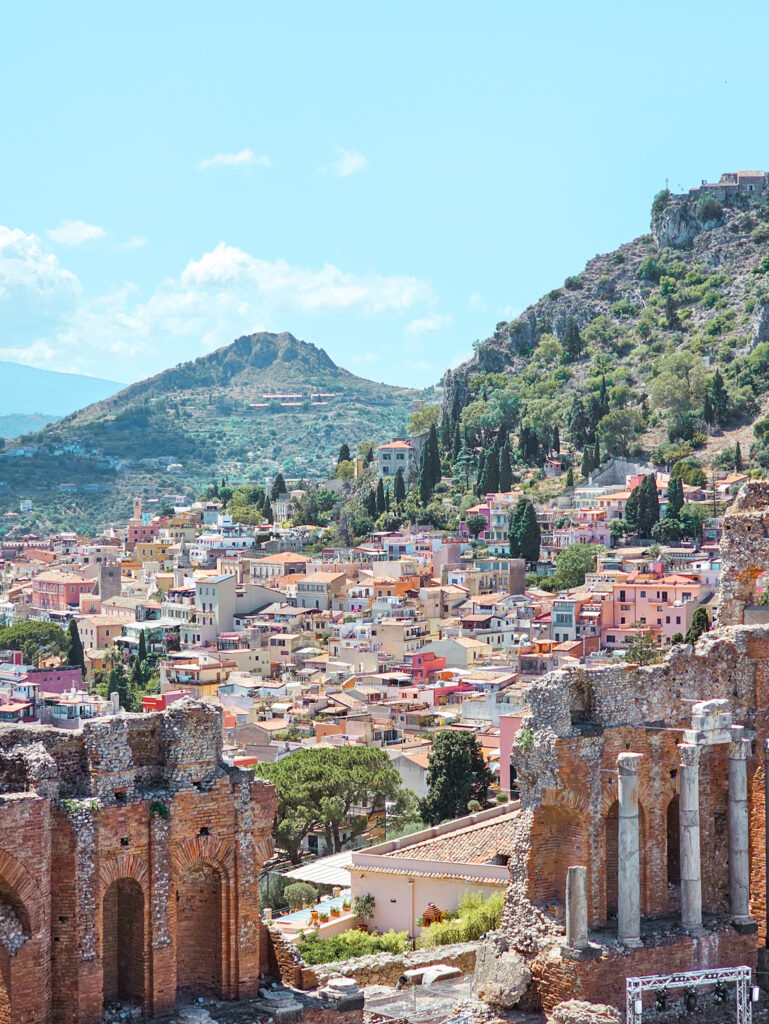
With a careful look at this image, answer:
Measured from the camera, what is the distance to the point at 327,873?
3869cm

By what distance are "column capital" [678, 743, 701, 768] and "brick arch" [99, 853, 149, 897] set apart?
8059 millimetres

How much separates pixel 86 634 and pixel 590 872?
92865 mm

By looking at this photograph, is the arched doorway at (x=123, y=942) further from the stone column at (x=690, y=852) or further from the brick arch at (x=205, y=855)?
the stone column at (x=690, y=852)

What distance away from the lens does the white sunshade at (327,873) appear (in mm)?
37344

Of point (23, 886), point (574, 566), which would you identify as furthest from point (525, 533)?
point (23, 886)

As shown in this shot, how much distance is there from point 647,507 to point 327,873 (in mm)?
70946

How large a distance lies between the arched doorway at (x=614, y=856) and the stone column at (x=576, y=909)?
5.12 feet

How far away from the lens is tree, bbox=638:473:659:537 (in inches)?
4200

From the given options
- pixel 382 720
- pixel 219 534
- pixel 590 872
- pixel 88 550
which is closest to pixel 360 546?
pixel 219 534

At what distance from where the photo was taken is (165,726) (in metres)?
19.0

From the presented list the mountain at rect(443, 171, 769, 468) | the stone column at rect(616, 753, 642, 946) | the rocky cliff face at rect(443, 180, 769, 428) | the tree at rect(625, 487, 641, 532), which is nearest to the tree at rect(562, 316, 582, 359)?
the mountain at rect(443, 171, 769, 468)

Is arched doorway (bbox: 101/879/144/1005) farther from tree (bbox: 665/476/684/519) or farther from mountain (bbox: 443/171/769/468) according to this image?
mountain (bbox: 443/171/769/468)

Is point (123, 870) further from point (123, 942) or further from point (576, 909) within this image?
point (576, 909)

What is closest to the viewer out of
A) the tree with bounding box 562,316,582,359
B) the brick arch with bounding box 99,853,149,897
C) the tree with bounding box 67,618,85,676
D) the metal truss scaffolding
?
the brick arch with bounding box 99,853,149,897
